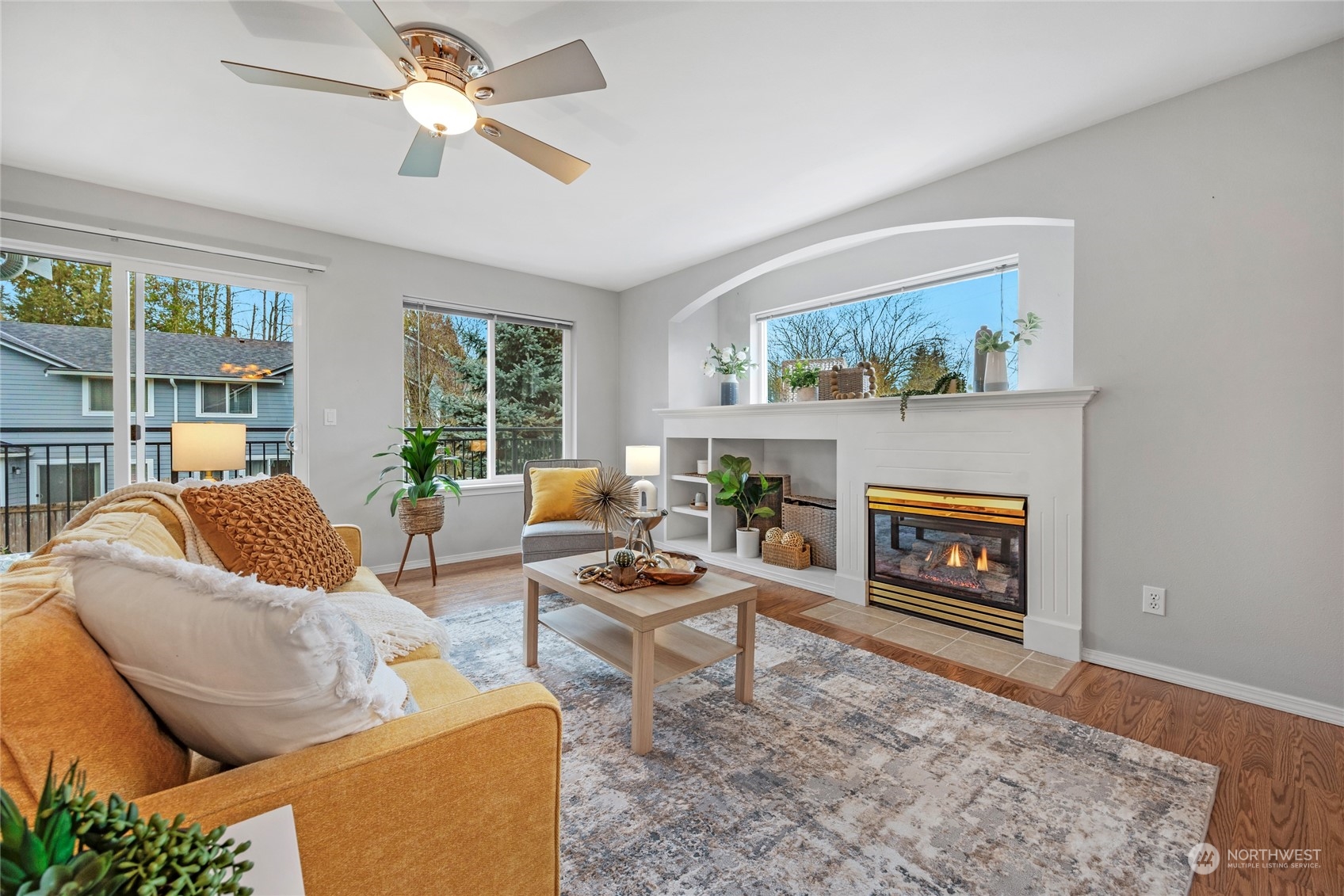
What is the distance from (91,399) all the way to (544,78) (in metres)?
3.24

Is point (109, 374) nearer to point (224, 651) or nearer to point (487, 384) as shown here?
point (487, 384)

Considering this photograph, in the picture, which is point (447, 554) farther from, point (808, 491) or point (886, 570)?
point (886, 570)

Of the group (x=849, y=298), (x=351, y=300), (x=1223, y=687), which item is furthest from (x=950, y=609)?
(x=351, y=300)

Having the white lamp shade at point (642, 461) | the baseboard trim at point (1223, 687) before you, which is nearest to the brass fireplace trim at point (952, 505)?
the baseboard trim at point (1223, 687)

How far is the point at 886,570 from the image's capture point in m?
3.30

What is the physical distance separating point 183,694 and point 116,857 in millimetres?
402

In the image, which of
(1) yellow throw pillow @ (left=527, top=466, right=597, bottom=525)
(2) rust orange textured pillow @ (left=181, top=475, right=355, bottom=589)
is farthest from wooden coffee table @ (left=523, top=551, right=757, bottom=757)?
(1) yellow throw pillow @ (left=527, top=466, right=597, bottom=525)

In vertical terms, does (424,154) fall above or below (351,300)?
above

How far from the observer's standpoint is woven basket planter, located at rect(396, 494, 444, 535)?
3.72 m

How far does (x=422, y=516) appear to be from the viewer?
3732mm

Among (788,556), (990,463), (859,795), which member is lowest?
(859,795)

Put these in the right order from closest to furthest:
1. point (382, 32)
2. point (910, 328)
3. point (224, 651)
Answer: point (224, 651) < point (382, 32) < point (910, 328)

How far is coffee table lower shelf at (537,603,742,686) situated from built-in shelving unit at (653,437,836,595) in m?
1.61

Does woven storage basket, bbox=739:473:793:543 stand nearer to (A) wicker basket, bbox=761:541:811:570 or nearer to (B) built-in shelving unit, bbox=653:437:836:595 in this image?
(B) built-in shelving unit, bbox=653:437:836:595
